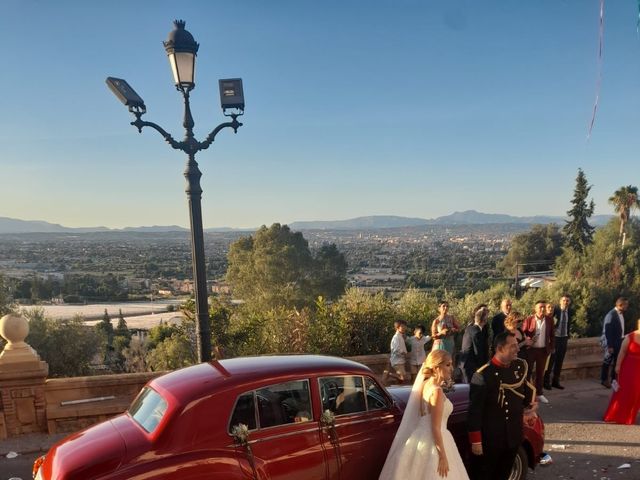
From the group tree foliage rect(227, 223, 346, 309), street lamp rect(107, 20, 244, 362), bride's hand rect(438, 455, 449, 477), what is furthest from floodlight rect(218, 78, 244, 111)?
tree foliage rect(227, 223, 346, 309)

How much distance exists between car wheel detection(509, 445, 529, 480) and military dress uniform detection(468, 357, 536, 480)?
56 cm

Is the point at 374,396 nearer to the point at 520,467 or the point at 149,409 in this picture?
the point at 520,467

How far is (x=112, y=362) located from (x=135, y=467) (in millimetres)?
19385

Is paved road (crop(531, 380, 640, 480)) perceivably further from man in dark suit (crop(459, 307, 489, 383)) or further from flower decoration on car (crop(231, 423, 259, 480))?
flower decoration on car (crop(231, 423, 259, 480))

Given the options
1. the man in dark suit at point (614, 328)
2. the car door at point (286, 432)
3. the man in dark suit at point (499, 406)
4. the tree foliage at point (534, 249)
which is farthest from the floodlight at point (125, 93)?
the tree foliage at point (534, 249)

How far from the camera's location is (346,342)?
9.73 meters

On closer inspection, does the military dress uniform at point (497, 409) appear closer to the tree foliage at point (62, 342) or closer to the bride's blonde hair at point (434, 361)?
the bride's blonde hair at point (434, 361)

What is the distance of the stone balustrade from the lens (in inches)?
258

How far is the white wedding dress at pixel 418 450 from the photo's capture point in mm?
3898

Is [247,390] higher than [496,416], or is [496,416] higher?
[247,390]

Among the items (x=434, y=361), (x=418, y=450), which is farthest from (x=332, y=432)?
(x=434, y=361)

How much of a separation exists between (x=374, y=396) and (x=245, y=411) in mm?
1336

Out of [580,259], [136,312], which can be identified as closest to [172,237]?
[136,312]

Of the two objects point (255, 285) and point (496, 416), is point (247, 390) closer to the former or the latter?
point (496, 416)
